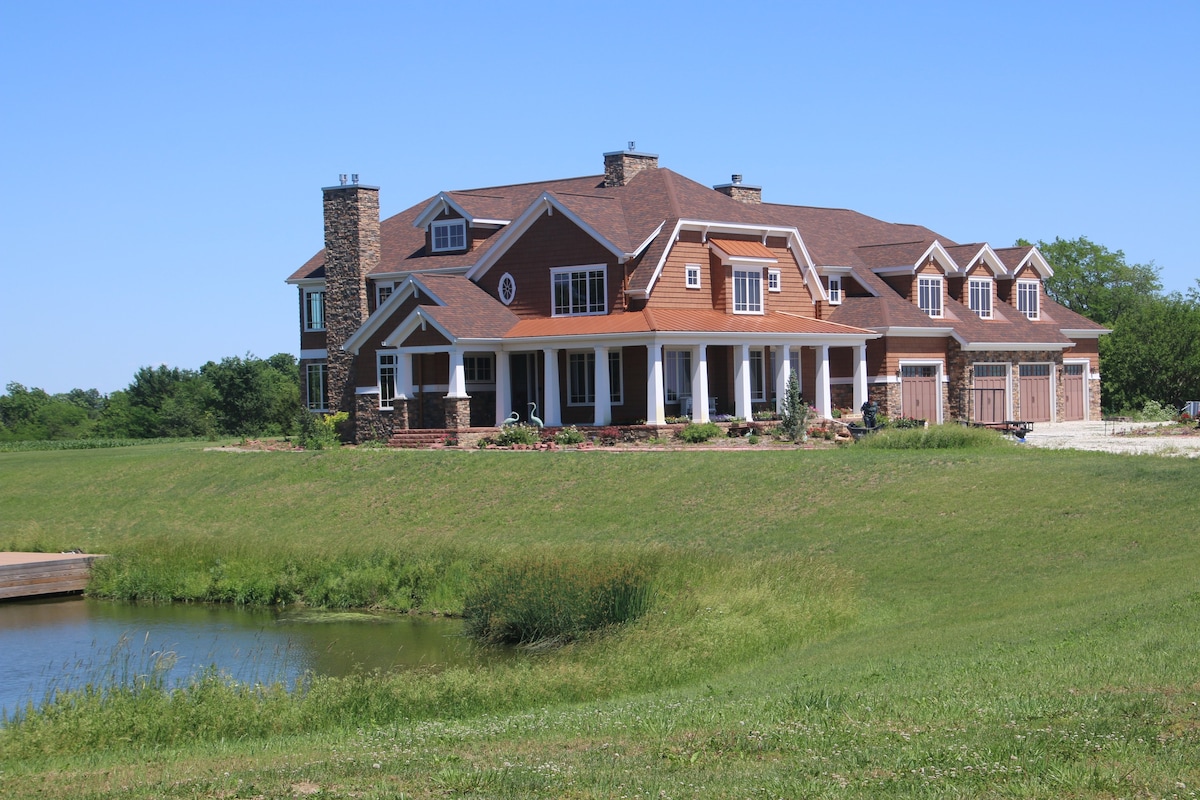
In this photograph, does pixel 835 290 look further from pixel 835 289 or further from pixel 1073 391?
pixel 1073 391

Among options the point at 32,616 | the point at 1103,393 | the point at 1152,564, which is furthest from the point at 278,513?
the point at 1103,393

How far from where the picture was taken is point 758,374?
148ft

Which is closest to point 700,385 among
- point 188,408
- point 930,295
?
point 930,295

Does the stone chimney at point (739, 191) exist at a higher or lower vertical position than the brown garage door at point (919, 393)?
higher

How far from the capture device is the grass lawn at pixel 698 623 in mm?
9852

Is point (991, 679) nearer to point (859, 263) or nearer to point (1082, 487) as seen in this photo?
point (1082, 487)

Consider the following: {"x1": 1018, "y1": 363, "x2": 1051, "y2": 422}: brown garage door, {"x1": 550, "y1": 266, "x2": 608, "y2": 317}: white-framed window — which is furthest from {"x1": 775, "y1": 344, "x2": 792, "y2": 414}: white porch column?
{"x1": 1018, "y1": 363, "x2": 1051, "y2": 422}: brown garage door

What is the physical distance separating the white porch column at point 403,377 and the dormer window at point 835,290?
631 inches

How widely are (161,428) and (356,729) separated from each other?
6968 centimetres

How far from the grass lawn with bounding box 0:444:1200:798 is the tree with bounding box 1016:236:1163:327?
2409 inches

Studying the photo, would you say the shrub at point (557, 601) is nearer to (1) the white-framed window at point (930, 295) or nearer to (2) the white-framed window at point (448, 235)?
(2) the white-framed window at point (448, 235)

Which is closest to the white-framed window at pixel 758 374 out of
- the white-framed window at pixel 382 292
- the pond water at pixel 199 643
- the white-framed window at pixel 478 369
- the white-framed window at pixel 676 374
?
the white-framed window at pixel 676 374

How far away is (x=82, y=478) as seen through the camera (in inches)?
1588

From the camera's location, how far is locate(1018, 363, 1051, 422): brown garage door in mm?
49844
